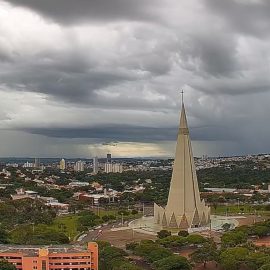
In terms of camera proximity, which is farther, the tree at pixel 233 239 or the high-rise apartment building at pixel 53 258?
the tree at pixel 233 239

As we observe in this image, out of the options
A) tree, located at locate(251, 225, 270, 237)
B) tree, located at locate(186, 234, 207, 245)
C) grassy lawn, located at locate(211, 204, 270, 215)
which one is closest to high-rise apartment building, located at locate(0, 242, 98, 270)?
tree, located at locate(186, 234, 207, 245)

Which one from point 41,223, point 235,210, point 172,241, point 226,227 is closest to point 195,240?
point 172,241

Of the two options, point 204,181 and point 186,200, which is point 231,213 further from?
point 204,181

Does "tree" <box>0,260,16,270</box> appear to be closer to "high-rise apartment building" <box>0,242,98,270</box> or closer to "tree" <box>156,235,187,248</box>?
"high-rise apartment building" <box>0,242,98,270</box>

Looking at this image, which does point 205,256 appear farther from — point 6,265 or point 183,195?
point 183,195

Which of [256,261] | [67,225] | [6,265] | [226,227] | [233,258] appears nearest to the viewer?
[6,265]

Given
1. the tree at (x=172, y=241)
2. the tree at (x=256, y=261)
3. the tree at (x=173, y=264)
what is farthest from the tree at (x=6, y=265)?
the tree at (x=256, y=261)

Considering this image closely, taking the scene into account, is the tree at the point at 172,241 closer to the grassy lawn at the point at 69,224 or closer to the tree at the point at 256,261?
the tree at the point at 256,261
